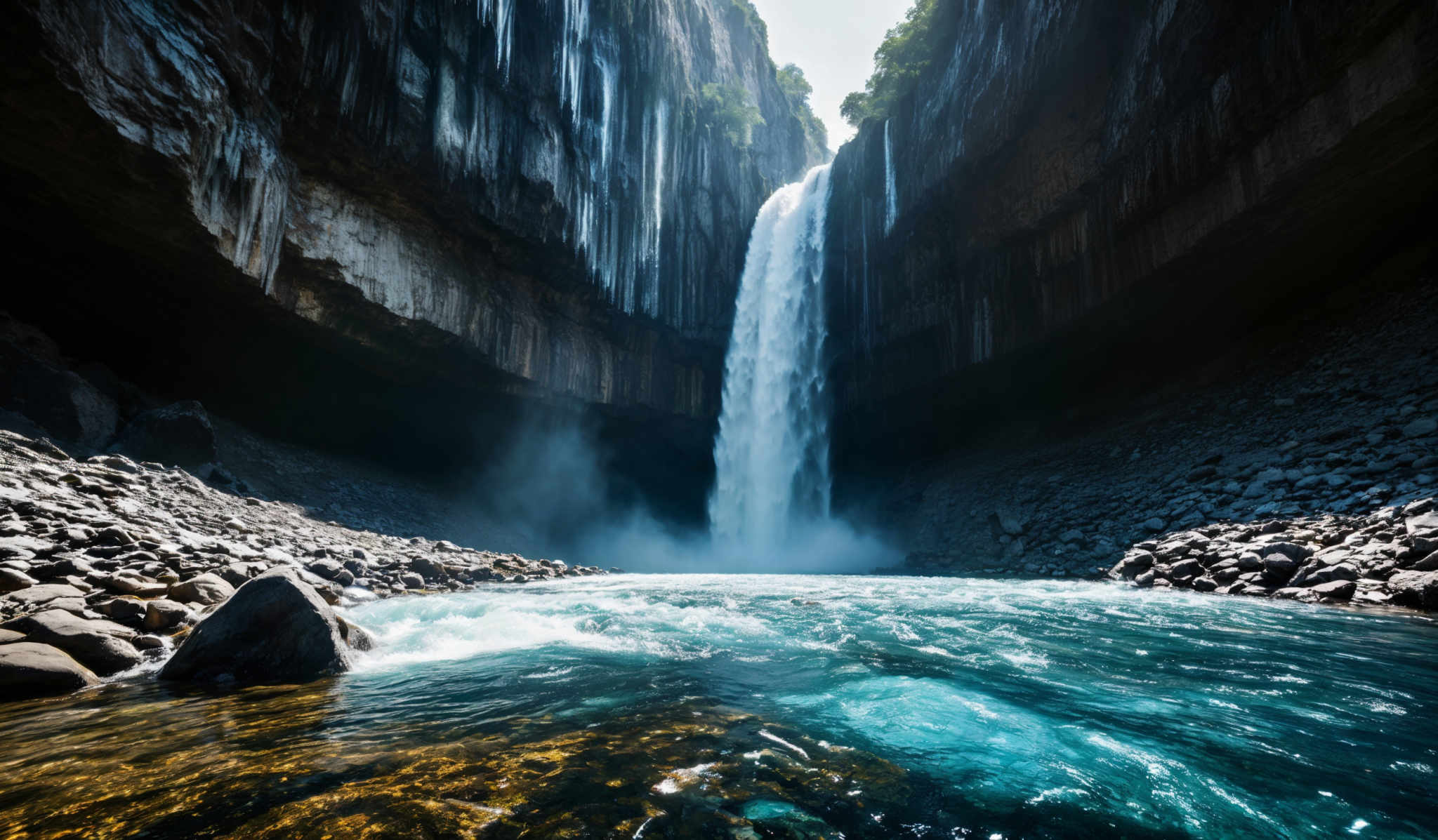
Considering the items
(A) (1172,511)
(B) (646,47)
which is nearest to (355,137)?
(B) (646,47)

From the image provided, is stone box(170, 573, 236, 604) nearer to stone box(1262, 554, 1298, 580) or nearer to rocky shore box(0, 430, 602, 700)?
rocky shore box(0, 430, 602, 700)

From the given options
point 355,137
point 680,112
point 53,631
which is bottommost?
point 53,631

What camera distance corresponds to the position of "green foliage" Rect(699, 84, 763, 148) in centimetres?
2609

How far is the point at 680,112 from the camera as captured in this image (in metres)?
24.0

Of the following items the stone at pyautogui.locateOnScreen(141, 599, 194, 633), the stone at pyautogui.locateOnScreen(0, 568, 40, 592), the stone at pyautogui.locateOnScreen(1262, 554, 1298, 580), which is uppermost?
the stone at pyautogui.locateOnScreen(1262, 554, 1298, 580)

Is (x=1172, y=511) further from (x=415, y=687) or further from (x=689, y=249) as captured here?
(x=689, y=249)

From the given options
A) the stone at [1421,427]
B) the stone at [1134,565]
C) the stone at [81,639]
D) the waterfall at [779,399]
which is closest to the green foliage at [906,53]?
the waterfall at [779,399]

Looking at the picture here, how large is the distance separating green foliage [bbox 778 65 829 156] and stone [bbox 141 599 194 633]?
130 ft

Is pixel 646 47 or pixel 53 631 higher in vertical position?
pixel 646 47

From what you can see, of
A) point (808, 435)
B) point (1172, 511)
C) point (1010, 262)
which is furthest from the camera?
point (808, 435)

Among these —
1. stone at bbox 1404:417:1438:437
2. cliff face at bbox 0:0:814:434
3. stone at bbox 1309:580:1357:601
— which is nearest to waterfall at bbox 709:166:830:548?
cliff face at bbox 0:0:814:434

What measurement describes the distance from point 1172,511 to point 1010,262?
10205 millimetres

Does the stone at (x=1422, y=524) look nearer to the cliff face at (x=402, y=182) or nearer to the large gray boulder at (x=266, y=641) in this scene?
the large gray boulder at (x=266, y=641)

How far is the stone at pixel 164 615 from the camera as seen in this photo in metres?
4.88
